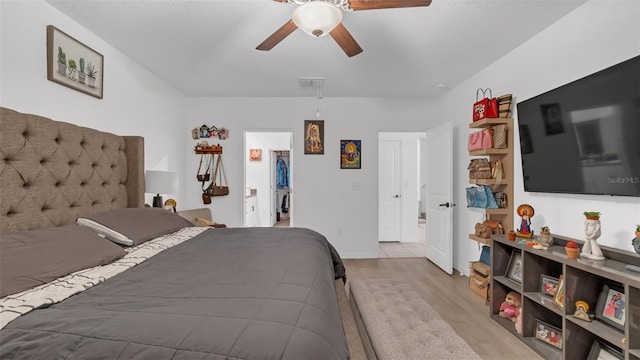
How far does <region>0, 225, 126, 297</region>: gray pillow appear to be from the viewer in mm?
1099

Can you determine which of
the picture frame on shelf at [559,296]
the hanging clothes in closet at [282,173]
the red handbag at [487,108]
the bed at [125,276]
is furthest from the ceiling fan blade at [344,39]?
the hanging clothes in closet at [282,173]

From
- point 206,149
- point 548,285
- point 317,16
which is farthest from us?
point 206,149

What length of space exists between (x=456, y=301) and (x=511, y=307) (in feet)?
1.70

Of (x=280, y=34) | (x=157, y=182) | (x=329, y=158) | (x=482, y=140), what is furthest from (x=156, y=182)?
(x=482, y=140)

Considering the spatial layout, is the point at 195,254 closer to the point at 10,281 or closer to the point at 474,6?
the point at 10,281

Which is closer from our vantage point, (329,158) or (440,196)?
(440,196)

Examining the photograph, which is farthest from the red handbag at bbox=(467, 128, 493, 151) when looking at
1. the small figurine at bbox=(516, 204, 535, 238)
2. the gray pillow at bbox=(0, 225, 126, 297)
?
the gray pillow at bbox=(0, 225, 126, 297)

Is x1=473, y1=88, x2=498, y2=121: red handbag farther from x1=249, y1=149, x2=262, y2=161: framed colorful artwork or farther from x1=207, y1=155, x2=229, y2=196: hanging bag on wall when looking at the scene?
x1=249, y1=149, x2=262, y2=161: framed colorful artwork

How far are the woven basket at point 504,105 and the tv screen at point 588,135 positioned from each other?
0.93 feet

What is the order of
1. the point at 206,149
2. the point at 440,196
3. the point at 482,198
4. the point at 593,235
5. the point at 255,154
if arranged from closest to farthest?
1. the point at 593,235
2. the point at 482,198
3. the point at 440,196
4. the point at 206,149
5. the point at 255,154

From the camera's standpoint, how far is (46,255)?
1253 millimetres

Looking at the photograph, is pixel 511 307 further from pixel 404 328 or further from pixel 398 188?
pixel 398 188

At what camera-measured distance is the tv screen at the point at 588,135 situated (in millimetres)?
1547

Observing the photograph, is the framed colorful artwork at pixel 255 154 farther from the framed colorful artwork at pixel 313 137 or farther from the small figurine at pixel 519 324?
the small figurine at pixel 519 324
